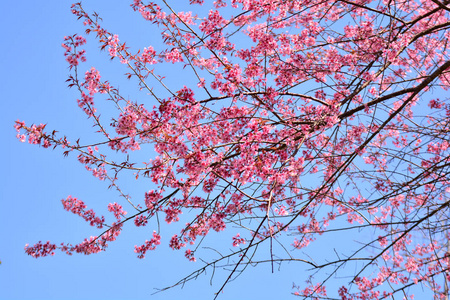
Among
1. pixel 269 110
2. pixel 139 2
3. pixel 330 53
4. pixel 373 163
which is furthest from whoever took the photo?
pixel 373 163

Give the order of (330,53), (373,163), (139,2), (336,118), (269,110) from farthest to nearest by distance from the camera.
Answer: (373,163)
(330,53)
(139,2)
(269,110)
(336,118)

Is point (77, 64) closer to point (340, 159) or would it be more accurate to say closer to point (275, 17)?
point (275, 17)

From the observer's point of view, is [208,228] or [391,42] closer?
[391,42]

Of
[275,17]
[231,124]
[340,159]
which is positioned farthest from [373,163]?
[231,124]

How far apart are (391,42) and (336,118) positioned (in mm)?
971

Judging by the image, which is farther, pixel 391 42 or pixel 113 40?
pixel 113 40

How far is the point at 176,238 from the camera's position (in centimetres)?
514

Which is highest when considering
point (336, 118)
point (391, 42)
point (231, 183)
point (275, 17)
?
point (275, 17)

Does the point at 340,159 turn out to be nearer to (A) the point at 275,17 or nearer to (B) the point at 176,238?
(A) the point at 275,17

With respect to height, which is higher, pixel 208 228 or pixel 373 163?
pixel 373 163

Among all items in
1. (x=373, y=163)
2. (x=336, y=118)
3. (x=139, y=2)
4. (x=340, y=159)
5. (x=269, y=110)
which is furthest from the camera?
(x=373, y=163)

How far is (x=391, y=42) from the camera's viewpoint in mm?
4133

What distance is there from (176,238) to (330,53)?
3180 mm

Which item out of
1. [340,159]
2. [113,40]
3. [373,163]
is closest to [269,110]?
[113,40]
